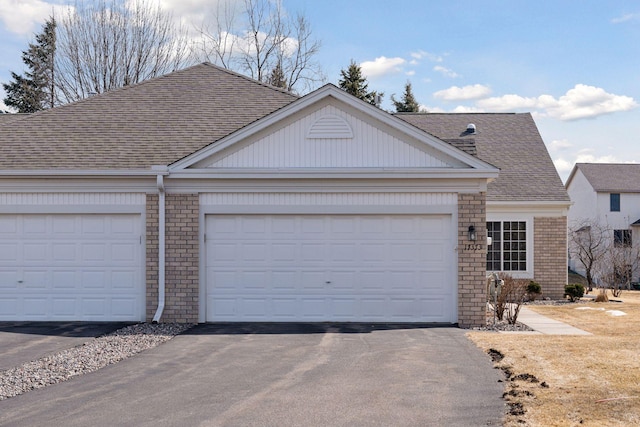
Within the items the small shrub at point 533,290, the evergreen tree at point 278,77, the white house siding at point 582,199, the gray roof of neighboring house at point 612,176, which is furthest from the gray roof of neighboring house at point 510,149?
the gray roof of neighboring house at point 612,176

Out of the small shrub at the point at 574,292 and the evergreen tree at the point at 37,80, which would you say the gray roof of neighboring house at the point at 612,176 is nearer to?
the small shrub at the point at 574,292

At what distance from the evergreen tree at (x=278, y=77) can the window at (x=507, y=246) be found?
65.7 feet

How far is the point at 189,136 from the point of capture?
1623 cm

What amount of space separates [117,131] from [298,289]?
604 centimetres

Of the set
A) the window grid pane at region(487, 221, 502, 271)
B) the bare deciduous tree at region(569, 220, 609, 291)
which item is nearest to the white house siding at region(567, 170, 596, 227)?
the bare deciduous tree at region(569, 220, 609, 291)

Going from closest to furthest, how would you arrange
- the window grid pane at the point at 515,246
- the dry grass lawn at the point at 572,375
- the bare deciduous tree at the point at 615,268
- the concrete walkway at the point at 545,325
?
the dry grass lawn at the point at 572,375
the concrete walkway at the point at 545,325
the window grid pane at the point at 515,246
the bare deciduous tree at the point at 615,268

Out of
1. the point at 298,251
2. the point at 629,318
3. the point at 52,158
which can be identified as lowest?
the point at 629,318

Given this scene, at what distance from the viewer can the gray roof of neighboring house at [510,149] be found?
20.3 m

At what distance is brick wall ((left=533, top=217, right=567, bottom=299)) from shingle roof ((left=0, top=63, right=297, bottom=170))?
852 cm

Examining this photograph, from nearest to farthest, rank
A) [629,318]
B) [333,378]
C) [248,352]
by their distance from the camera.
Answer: [333,378] < [248,352] < [629,318]

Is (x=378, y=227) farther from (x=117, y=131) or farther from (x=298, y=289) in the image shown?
(x=117, y=131)

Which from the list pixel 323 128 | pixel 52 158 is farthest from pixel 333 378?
pixel 52 158

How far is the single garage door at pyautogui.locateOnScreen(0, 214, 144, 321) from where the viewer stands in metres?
14.4

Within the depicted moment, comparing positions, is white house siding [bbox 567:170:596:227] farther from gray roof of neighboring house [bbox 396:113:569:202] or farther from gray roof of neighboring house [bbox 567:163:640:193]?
gray roof of neighboring house [bbox 396:113:569:202]
